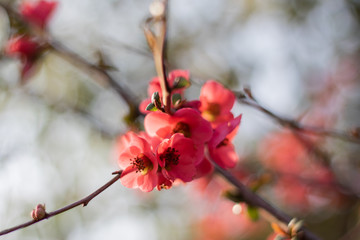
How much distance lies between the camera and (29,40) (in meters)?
1.47

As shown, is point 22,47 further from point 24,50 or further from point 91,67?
point 91,67

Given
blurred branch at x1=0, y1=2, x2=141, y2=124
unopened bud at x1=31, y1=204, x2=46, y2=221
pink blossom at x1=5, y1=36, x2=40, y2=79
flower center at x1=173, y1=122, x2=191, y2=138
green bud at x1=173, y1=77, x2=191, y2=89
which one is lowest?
pink blossom at x1=5, y1=36, x2=40, y2=79

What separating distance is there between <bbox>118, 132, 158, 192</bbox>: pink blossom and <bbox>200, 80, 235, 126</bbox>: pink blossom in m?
0.22

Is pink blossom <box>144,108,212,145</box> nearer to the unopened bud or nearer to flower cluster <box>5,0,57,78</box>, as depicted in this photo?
the unopened bud

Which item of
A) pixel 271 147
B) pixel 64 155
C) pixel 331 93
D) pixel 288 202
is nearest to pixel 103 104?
pixel 64 155

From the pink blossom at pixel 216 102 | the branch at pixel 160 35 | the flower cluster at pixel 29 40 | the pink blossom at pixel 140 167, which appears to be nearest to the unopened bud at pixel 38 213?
the pink blossom at pixel 140 167

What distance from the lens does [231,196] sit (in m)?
0.97

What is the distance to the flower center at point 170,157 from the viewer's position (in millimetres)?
736

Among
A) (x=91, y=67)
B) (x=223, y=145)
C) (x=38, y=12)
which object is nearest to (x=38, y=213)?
(x=223, y=145)

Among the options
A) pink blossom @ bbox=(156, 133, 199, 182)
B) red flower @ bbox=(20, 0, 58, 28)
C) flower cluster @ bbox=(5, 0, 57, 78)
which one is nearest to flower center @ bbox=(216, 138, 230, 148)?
pink blossom @ bbox=(156, 133, 199, 182)

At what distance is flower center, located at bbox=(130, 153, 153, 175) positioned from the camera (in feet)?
2.45

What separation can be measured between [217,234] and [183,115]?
7.29 ft

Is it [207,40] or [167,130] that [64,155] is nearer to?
[207,40]

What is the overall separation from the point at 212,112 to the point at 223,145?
0.10m
